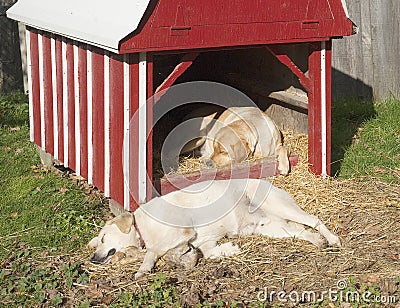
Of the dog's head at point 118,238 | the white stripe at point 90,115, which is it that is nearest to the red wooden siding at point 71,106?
the white stripe at point 90,115

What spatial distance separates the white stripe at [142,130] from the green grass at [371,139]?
2343mm

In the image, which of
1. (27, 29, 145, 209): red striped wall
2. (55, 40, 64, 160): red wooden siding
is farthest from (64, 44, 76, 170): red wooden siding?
(55, 40, 64, 160): red wooden siding

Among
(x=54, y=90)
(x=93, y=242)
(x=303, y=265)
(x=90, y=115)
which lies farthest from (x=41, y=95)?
(x=303, y=265)

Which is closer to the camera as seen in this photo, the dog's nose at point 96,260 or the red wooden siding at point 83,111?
the dog's nose at point 96,260

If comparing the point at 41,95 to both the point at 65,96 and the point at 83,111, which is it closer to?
the point at 65,96

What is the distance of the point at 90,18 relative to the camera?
267 inches

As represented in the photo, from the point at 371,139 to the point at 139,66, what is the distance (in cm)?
375

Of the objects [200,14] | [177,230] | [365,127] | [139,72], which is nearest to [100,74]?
[139,72]

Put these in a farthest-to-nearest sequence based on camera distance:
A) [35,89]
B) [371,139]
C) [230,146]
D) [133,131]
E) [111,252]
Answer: [371,139] < [35,89] < [230,146] < [133,131] < [111,252]

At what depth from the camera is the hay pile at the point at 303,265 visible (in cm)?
562

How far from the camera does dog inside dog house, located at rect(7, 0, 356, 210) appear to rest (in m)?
6.28

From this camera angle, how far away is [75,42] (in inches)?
285

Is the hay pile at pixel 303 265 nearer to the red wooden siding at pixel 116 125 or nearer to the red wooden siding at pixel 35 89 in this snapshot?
the red wooden siding at pixel 116 125

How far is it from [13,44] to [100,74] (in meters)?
5.23
